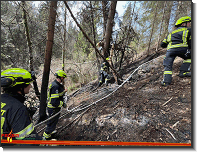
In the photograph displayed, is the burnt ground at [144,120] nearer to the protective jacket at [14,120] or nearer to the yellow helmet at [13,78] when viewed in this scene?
the protective jacket at [14,120]

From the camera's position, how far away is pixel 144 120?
2.25 meters

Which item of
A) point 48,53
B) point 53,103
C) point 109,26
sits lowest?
point 53,103

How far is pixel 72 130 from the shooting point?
2973 millimetres

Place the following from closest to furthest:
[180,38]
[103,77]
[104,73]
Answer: [180,38]
[104,73]
[103,77]

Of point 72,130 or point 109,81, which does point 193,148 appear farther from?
point 109,81

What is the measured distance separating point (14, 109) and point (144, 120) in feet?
8.14

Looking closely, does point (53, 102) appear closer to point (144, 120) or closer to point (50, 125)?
point (50, 125)

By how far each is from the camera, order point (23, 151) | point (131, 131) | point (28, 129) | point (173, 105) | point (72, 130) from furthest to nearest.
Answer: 1. point (72, 130)
2. point (173, 105)
3. point (131, 131)
4. point (23, 151)
5. point (28, 129)

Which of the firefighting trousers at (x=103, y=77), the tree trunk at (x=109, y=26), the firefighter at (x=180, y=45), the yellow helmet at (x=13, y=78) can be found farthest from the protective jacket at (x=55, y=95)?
the tree trunk at (x=109, y=26)

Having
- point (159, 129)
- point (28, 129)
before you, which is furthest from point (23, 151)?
point (159, 129)

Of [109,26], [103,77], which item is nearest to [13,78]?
[103,77]

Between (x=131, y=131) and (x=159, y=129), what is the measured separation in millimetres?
559

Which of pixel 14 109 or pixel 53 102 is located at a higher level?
pixel 14 109

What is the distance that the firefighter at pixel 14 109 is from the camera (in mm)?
1239
